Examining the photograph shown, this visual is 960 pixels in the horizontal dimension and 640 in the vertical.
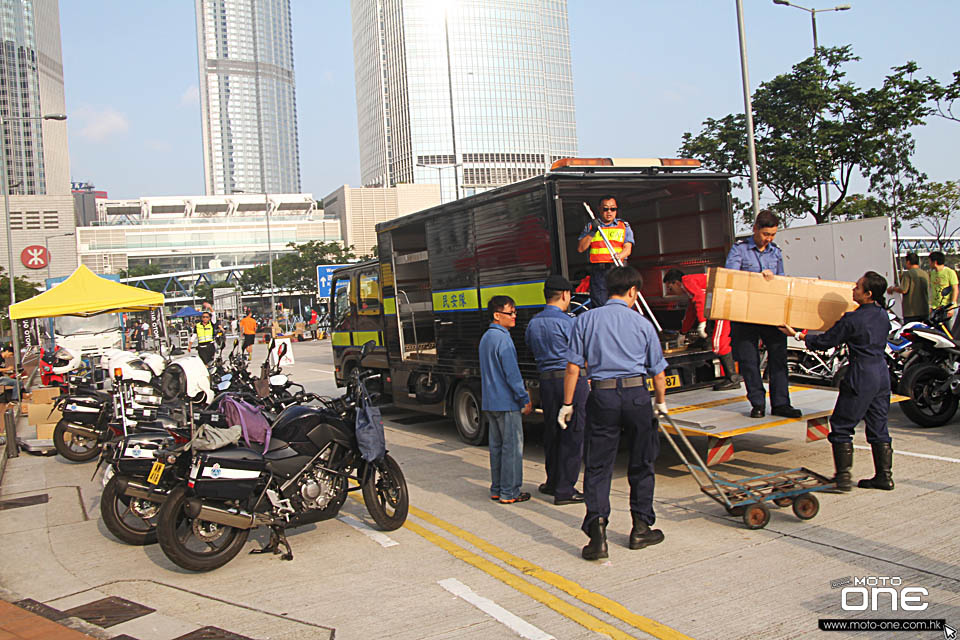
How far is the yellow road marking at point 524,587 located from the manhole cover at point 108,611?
208cm

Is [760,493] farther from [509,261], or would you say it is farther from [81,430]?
[81,430]

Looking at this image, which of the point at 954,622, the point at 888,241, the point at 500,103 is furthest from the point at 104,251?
the point at 954,622

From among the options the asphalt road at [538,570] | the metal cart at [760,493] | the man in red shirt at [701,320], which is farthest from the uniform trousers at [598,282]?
the metal cart at [760,493]

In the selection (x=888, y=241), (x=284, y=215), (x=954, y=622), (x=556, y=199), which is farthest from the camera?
(x=284, y=215)

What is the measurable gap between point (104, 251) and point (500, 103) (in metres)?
58.6

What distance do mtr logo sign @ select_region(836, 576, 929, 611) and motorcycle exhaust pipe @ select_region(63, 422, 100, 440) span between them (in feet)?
31.3

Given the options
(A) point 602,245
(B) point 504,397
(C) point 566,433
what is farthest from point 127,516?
(A) point 602,245

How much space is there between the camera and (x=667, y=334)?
902cm

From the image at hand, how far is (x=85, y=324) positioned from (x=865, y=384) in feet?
72.5

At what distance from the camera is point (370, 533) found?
6277 mm

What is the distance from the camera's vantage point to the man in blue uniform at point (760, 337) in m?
6.85

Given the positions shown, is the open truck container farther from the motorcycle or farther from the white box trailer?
the white box trailer

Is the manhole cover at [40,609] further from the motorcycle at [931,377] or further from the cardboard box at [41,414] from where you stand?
the motorcycle at [931,377]

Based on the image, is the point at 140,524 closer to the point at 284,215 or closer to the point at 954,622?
the point at 954,622
